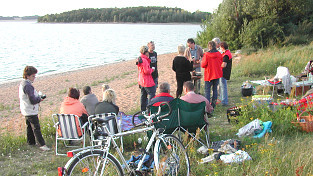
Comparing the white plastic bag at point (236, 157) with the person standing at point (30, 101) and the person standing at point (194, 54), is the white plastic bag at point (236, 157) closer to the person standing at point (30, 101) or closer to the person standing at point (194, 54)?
the person standing at point (30, 101)

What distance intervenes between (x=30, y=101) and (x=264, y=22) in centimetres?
1780

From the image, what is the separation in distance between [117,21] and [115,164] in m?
124

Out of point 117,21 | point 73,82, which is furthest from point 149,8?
point 73,82

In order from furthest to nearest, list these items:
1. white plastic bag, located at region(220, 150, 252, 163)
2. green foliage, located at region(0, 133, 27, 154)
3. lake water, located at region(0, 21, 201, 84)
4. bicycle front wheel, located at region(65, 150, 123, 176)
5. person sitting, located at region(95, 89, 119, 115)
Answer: lake water, located at region(0, 21, 201, 84), person sitting, located at region(95, 89, 119, 115), green foliage, located at region(0, 133, 27, 154), white plastic bag, located at region(220, 150, 252, 163), bicycle front wheel, located at region(65, 150, 123, 176)

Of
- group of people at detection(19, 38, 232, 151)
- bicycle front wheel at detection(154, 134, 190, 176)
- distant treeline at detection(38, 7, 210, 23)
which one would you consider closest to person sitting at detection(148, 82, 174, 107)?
group of people at detection(19, 38, 232, 151)

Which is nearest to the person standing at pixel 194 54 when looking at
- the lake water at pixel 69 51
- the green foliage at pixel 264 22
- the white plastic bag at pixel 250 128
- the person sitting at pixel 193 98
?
the person sitting at pixel 193 98

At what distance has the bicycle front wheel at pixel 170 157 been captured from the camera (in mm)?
3650

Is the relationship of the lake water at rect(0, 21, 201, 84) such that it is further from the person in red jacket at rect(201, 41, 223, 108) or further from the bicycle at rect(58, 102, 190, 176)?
the bicycle at rect(58, 102, 190, 176)

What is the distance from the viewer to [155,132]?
3779 millimetres

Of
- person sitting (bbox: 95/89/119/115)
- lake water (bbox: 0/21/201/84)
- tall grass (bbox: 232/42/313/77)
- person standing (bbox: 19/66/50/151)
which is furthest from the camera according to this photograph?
lake water (bbox: 0/21/201/84)

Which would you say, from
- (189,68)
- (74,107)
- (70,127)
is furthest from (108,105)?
(189,68)

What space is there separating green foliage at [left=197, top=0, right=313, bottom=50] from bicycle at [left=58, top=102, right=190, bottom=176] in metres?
16.3

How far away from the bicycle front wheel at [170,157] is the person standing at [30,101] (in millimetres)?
2766

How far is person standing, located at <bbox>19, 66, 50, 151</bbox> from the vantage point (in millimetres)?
5488
